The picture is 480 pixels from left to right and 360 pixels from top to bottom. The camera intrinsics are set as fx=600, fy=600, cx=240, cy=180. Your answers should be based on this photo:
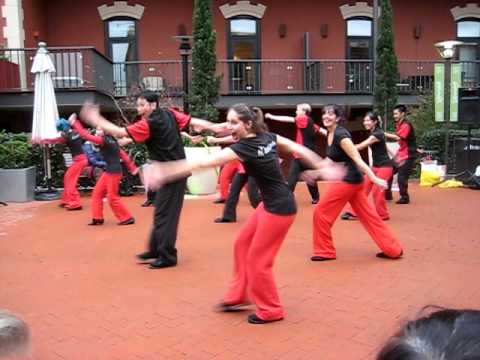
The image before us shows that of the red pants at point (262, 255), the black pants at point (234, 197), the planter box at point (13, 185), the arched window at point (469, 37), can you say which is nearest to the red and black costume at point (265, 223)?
the red pants at point (262, 255)

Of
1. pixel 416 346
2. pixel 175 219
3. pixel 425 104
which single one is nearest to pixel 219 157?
pixel 175 219

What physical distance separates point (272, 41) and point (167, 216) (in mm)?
14782

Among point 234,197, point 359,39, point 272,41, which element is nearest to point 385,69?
point 359,39

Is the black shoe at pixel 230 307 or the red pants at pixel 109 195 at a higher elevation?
the red pants at pixel 109 195

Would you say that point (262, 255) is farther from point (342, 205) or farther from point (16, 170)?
point (16, 170)

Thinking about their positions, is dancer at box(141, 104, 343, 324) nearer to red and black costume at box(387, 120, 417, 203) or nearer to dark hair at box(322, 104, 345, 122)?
dark hair at box(322, 104, 345, 122)

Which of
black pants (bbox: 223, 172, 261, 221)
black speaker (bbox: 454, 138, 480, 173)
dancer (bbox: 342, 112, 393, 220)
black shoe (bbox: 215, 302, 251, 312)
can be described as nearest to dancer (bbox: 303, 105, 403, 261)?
black shoe (bbox: 215, 302, 251, 312)

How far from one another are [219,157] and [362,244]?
3610mm

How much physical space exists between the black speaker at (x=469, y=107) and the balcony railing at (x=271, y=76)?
19.3 ft

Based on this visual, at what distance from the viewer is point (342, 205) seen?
6.52m

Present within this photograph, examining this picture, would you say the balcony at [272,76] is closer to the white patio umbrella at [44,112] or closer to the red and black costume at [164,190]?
the white patio umbrella at [44,112]

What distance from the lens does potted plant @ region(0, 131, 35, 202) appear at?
1158cm

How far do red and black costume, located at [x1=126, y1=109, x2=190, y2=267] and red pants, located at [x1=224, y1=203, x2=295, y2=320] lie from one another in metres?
1.58

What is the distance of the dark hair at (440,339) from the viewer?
3.22ft
